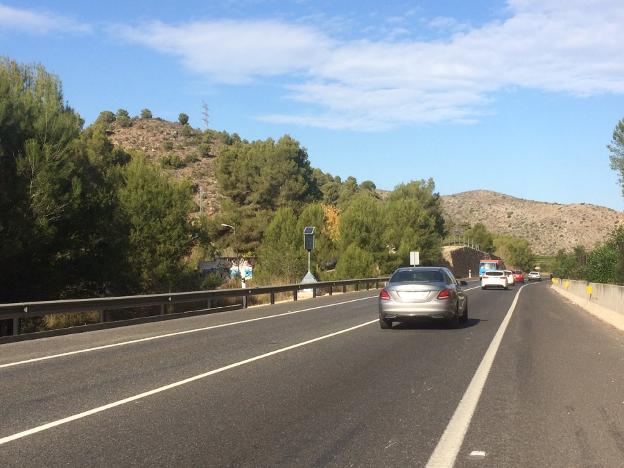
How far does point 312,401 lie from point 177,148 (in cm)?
11019

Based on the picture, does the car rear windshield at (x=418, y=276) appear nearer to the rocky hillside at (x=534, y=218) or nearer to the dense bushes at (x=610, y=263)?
the dense bushes at (x=610, y=263)

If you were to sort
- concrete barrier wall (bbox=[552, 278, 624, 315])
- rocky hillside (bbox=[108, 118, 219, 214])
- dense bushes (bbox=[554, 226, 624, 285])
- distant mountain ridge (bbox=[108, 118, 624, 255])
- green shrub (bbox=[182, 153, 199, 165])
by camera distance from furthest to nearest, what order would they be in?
distant mountain ridge (bbox=[108, 118, 624, 255]) → green shrub (bbox=[182, 153, 199, 165]) → rocky hillside (bbox=[108, 118, 219, 214]) → dense bushes (bbox=[554, 226, 624, 285]) → concrete barrier wall (bbox=[552, 278, 624, 315])

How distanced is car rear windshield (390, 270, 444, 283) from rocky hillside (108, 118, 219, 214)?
7072cm

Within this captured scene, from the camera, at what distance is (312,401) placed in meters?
8.26

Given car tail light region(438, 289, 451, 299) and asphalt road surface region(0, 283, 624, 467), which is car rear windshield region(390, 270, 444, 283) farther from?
asphalt road surface region(0, 283, 624, 467)

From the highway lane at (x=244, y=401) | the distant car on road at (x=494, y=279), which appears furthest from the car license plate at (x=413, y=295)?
the distant car on road at (x=494, y=279)

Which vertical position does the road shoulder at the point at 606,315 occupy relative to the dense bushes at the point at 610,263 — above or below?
below

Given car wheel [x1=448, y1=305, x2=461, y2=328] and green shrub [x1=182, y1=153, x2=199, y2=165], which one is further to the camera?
green shrub [x1=182, y1=153, x2=199, y2=165]

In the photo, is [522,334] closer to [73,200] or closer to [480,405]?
[480,405]

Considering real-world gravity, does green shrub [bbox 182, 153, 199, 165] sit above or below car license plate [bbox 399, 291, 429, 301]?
above

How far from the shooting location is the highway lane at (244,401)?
610 cm

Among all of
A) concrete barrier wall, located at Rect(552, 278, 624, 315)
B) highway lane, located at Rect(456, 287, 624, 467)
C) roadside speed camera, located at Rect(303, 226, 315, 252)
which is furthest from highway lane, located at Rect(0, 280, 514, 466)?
roadside speed camera, located at Rect(303, 226, 315, 252)

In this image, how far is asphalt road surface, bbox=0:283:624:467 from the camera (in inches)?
239

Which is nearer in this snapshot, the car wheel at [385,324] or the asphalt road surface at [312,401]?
the asphalt road surface at [312,401]
